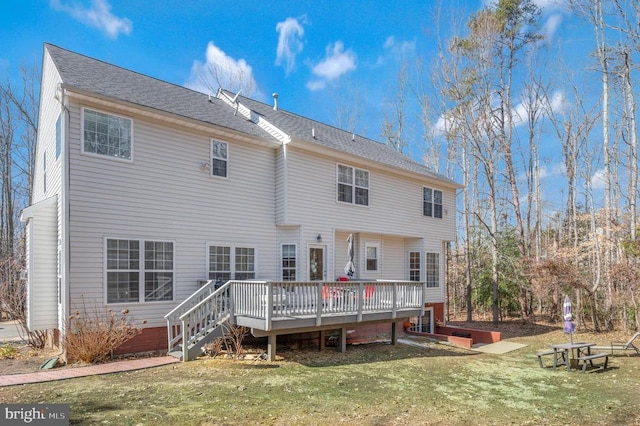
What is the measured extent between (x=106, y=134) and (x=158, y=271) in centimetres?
352

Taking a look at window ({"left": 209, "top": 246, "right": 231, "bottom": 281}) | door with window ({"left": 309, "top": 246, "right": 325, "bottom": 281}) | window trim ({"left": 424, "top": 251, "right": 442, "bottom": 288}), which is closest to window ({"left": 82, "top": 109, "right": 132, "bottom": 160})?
window ({"left": 209, "top": 246, "right": 231, "bottom": 281})

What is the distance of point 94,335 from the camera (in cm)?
857

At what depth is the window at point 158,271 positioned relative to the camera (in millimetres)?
9875

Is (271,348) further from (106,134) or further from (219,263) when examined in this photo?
(106,134)

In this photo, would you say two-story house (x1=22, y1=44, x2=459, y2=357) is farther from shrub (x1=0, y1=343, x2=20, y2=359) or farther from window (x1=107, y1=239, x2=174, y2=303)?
shrub (x1=0, y1=343, x2=20, y2=359)

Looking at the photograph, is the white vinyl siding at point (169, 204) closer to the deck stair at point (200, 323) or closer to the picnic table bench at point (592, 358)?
the deck stair at point (200, 323)

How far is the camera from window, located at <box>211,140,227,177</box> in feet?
37.1

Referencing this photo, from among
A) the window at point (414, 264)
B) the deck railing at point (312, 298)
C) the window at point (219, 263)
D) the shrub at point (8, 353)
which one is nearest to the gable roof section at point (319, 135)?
the window at point (414, 264)

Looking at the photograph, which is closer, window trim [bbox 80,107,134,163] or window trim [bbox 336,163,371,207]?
window trim [bbox 80,107,134,163]

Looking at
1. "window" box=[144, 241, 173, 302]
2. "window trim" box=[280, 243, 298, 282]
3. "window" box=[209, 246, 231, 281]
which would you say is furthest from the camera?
"window trim" box=[280, 243, 298, 282]

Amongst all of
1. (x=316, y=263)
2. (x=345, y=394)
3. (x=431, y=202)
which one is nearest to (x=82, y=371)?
(x=345, y=394)

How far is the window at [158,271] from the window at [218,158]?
96.6 inches

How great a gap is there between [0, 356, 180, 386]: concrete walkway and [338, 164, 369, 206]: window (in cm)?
760

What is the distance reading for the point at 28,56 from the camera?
24.1m
